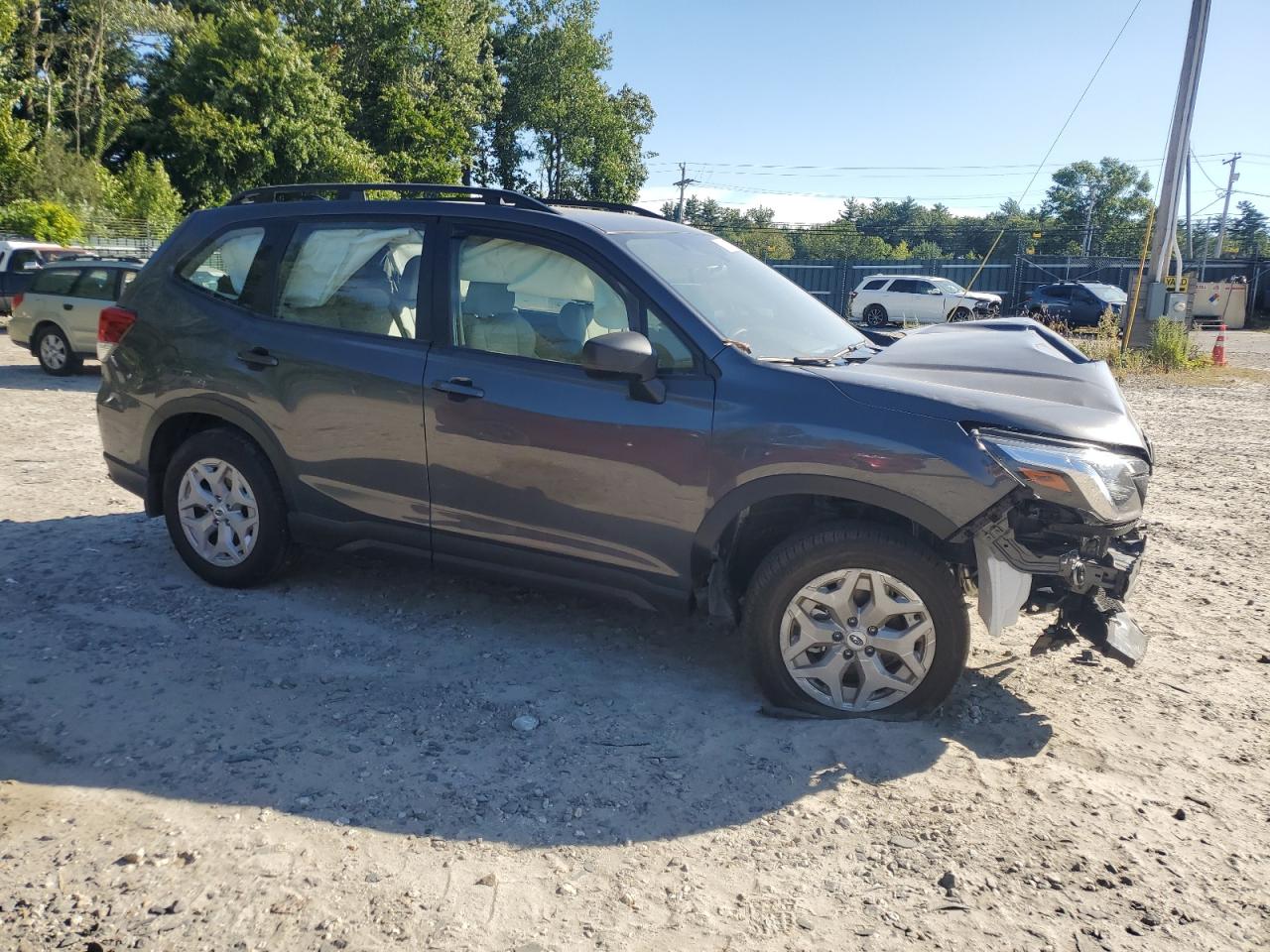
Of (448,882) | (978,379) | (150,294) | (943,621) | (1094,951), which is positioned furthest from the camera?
(150,294)

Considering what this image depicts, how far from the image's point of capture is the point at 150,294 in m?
5.15

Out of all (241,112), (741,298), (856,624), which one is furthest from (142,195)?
(856,624)

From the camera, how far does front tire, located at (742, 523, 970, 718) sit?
358cm

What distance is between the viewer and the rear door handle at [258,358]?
4688 millimetres

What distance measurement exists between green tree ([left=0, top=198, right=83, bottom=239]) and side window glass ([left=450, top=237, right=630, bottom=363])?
2386 centimetres

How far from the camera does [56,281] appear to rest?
13328 millimetres

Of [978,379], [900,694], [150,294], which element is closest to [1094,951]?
[900,694]

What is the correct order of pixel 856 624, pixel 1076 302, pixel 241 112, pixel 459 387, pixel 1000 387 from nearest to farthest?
1. pixel 856 624
2. pixel 1000 387
3. pixel 459 387
4. pixel 1076 302
5. pixel 241 112

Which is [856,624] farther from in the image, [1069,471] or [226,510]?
[226,510]

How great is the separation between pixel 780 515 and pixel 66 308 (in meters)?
12.4

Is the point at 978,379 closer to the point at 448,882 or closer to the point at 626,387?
the point at 626,387

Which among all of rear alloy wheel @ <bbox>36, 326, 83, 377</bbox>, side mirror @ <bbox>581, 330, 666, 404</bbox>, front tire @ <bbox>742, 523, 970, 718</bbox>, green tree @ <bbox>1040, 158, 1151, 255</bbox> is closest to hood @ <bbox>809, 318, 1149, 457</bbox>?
front tire @ <bbox>742, 523, 970, 718</bbox>

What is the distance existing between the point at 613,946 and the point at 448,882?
0.53 m

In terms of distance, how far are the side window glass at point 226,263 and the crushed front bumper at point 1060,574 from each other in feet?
12.0
